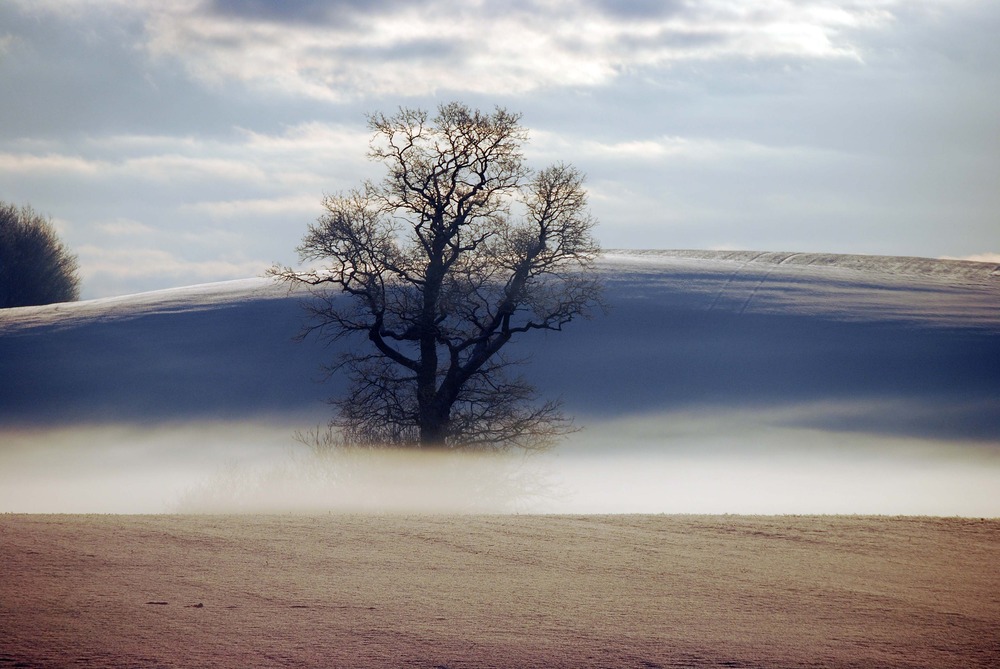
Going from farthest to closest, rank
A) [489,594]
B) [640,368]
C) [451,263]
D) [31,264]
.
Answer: [31,264], [640,368], [451,263], [489,594]

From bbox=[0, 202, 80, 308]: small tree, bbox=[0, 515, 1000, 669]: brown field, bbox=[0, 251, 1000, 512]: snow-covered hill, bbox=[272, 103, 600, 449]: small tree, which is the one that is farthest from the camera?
bbox=[0, 202, 80, 308]: small tree

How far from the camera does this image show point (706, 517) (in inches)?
538

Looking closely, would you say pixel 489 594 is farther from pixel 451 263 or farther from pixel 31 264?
pixel 31 264

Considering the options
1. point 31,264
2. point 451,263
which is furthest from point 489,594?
point 31,264

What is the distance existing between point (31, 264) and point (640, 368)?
49147 millimetres

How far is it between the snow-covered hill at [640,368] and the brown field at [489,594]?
645 inches

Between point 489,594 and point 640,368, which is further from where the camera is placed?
point 640,368

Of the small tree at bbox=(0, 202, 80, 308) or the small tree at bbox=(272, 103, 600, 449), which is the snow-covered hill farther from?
the small tree at bbox=(0, 202, 80, 308)

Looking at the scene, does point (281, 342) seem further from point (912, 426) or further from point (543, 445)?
point (912, 426)

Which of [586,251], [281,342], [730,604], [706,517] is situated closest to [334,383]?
[281,342]

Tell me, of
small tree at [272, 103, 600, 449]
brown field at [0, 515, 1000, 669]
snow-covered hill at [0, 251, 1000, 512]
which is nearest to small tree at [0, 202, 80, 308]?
snow-covered hill at [0, 251, 1000, 512]

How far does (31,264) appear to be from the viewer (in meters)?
65.2

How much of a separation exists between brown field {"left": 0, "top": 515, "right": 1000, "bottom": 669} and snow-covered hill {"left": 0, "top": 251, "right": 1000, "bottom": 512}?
16376mm

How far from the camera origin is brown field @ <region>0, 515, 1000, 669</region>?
6.84 m
